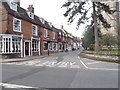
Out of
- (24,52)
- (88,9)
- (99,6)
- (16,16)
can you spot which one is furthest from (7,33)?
(99,6)

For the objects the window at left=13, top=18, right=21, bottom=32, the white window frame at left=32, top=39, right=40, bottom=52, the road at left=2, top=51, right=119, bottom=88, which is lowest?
the road at left=2, top=51, right=119, bottom=88

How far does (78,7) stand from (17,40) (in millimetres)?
11296

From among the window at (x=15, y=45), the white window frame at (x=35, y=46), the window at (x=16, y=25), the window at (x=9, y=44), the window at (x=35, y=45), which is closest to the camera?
the window at (x=9, y=44)

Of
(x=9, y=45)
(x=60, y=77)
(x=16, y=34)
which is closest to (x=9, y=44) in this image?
(x=9, y=45)

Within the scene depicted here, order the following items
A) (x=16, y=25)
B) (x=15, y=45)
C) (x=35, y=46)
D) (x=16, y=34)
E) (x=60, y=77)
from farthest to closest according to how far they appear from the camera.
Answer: (x=35, y=46)
(x=16, y=25)
(x=16, y=34)
(x=15, y=45)
(x=60, y=77)

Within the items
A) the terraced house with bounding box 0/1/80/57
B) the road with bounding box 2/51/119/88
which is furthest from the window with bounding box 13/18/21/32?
the road with bounding box 2/51/119/88

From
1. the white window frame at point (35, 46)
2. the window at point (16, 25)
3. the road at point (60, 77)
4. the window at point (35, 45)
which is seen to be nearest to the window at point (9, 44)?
the window at point (16, 25)

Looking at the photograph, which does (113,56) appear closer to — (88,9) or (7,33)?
(88,9)

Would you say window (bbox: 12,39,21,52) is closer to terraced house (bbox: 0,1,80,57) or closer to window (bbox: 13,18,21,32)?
terraced house (bbox: 0,1,80,57)

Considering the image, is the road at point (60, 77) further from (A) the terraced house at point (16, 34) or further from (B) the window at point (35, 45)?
(B) the window at point (35, 45)

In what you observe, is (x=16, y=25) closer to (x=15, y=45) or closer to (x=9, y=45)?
(x=15, y=45)

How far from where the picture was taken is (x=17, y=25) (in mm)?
25281

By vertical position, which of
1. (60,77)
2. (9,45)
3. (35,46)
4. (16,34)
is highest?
(16,34)

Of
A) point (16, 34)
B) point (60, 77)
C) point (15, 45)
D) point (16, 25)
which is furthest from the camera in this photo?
point (16, 25)
